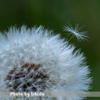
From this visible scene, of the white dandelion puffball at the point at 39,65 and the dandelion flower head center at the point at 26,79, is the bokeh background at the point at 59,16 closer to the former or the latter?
the white dandelion puffball at the point at 39,65

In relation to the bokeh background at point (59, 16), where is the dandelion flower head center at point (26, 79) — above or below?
below

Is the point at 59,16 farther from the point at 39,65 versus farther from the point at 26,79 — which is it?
the point at 26,79

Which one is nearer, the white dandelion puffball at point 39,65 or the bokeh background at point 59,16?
the white dandelion puffball at point 39,65

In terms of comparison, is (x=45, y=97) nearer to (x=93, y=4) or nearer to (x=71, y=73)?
(x=71, y=73)

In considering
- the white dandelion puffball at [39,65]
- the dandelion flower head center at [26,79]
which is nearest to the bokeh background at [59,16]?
the white dandelion puffball at [39,65]

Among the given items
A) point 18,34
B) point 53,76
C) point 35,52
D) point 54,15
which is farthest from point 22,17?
point 53,76

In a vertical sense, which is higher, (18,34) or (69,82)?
(18,34)

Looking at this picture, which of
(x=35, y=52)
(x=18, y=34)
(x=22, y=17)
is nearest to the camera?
(x=35, y=52)

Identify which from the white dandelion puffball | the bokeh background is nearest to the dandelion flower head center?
the white dandelion puffball
